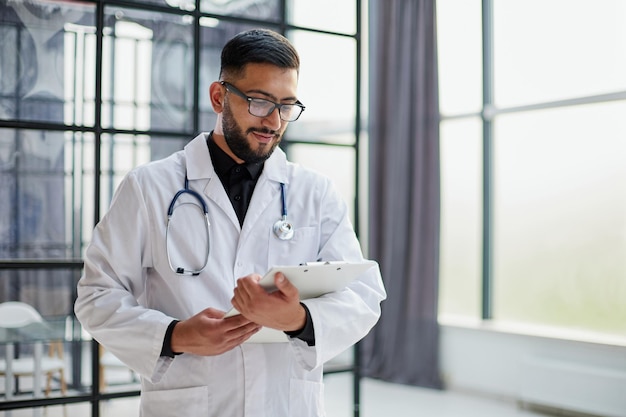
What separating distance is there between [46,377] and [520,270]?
3.83 meters

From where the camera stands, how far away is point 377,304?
5.26 feet

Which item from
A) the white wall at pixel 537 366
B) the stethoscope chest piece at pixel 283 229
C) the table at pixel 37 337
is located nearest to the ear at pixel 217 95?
the stethoscope chest piece at pixel 283 229

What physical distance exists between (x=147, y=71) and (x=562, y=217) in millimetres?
3422

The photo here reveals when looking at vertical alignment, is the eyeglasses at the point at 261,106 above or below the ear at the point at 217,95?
below

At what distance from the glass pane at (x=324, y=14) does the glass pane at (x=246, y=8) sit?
82 mm

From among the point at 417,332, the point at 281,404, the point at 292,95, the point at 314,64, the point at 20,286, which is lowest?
the point at 417,332

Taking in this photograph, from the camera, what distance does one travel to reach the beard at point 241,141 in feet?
5.22

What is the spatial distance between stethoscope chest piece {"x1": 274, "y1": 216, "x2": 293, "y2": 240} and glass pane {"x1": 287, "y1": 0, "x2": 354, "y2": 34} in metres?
1.52

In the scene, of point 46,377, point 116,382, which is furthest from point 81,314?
point 116,382

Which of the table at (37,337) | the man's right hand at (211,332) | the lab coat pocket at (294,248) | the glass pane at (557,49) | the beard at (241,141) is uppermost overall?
the glass pane at (557,49)

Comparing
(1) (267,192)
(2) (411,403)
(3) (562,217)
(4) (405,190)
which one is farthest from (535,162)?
(1) (267,192)

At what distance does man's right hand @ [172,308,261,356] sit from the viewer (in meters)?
1.37

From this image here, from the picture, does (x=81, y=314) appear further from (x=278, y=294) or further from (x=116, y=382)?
(x=116, y=382)

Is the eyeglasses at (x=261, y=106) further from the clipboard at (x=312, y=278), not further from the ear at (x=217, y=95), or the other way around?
the clipboard at (x=312, y=278)
